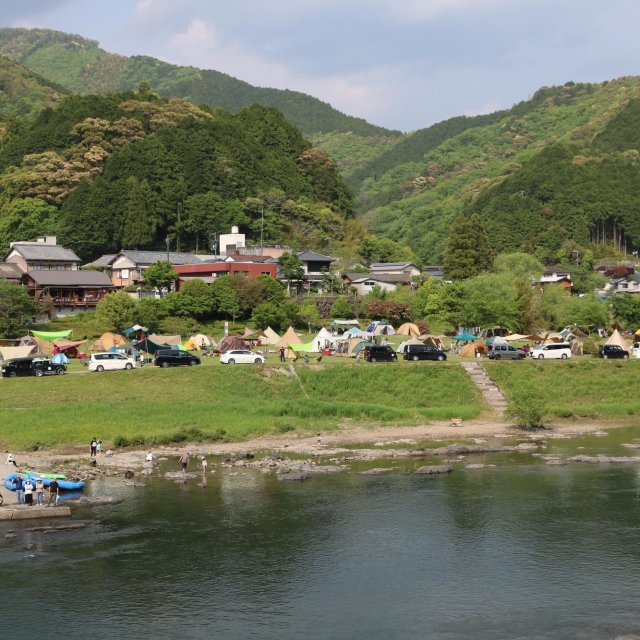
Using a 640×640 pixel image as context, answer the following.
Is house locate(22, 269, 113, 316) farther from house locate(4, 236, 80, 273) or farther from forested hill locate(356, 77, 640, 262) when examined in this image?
forested hill locate(356, 77, 640, 262)

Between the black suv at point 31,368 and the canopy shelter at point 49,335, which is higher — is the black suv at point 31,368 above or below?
below

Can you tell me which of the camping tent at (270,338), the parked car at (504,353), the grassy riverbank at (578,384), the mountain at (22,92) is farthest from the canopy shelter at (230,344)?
the mountain at (22,92)

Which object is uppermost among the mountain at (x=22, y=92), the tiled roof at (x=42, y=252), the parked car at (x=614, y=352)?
the mountain at (x=22, y=92)

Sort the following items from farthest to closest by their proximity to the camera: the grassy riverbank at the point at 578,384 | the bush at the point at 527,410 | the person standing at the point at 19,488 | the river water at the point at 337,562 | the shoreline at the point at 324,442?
the grassy riverbank at the point at 578,384 < the bush at the point at 527,410 < the shoreline at the point at 324,442 < the person standing at the point at 19,488 < the river water at the point at 337,562

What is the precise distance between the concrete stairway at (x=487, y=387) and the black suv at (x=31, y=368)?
25.9 m

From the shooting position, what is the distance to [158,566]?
1018 inches

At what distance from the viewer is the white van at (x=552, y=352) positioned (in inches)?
2378

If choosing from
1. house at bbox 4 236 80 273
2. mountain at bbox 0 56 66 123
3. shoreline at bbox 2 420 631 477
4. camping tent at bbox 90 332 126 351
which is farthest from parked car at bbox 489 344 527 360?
mountain at bbox 0 56 66 123

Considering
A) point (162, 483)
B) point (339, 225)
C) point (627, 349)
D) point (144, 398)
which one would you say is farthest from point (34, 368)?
point (339, 225)

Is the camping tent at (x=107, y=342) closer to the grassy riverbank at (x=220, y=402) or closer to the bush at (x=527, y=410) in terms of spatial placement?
the grassy riverbank at (x=220, y=402)

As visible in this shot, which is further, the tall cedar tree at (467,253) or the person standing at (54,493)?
the tall cedar tree at (467,253)

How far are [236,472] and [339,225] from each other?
3456 inches

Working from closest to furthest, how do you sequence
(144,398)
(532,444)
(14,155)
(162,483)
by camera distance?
(162,483) → (532,444) → (144,398) → (14,155)

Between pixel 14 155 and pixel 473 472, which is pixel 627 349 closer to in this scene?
pixel 473 472
